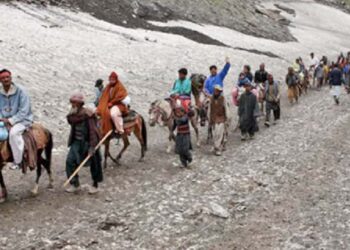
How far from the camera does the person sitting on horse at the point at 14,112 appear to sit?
1085 cm

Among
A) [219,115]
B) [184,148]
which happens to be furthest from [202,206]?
[219,115]

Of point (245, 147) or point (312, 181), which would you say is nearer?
point (312, 181)

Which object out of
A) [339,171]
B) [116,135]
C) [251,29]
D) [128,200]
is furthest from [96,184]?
[251,29]

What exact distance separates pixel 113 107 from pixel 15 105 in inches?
117

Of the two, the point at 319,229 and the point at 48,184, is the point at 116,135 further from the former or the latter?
the point at 319,229

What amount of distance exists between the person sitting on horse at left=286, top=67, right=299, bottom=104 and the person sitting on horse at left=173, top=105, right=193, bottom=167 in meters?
Result: 12.5

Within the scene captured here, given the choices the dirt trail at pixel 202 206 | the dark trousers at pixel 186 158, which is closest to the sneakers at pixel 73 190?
the dirt trail at pixel 202 206

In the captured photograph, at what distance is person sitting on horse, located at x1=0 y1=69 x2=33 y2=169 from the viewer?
1085 centimetres

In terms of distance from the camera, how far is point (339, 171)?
1403 cm

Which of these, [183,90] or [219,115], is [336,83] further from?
[183,90]

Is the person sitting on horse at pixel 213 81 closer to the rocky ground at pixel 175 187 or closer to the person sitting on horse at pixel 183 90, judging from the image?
the person sitting on horse at pixel 183 90

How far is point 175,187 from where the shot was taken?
12570 millimetres

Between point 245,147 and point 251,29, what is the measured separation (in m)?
36.2

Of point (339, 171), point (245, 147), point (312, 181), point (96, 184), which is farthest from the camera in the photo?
point (245, 147)
